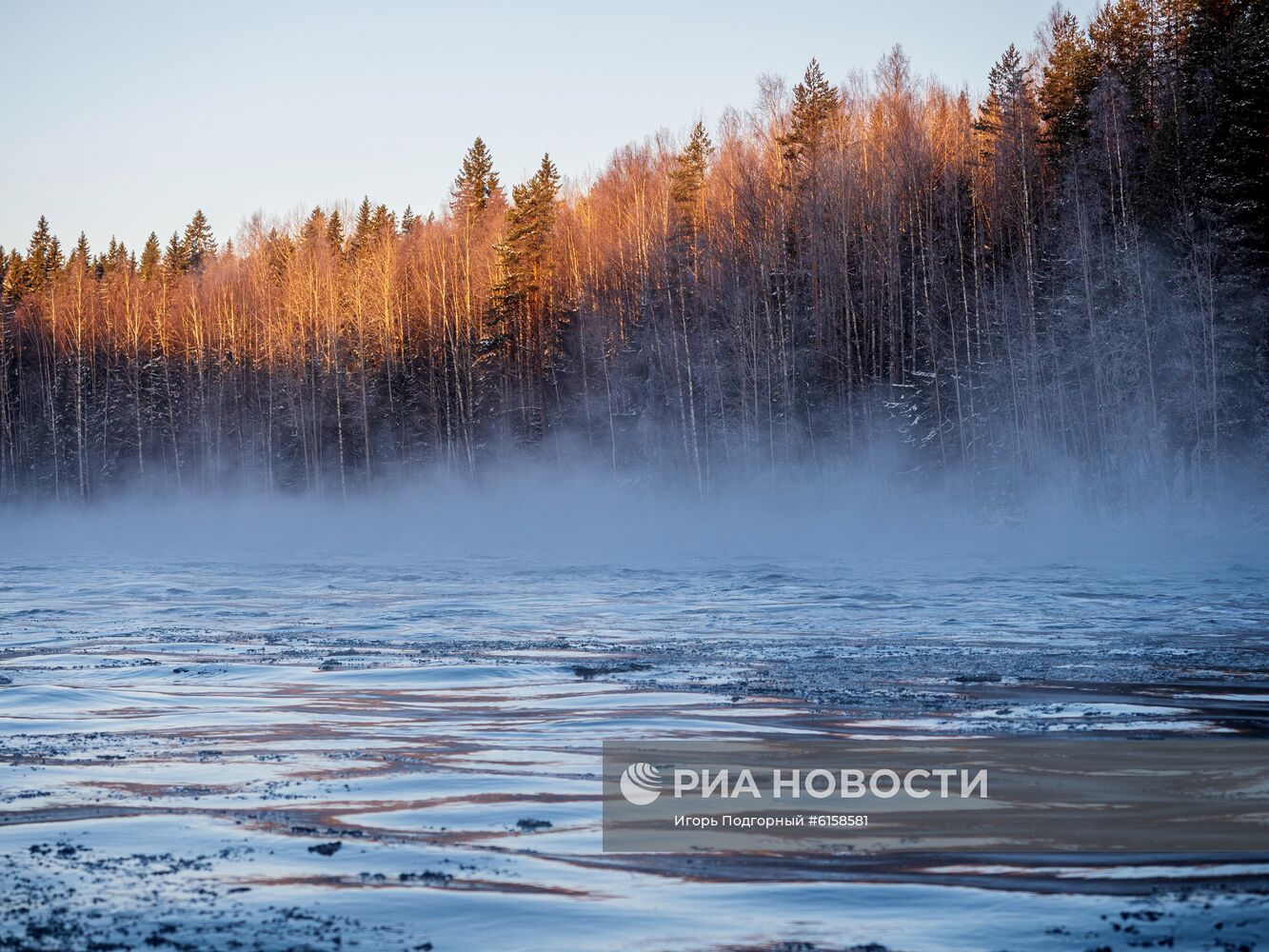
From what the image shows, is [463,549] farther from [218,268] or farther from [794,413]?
[218,268]

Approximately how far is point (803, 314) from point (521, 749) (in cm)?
3640

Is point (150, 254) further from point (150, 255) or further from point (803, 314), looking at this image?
point (803, 314)

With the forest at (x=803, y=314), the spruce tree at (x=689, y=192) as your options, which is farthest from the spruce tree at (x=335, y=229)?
the spruce tree at (x=689, y=192)

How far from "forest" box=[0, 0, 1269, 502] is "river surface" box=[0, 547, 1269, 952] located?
1877cm

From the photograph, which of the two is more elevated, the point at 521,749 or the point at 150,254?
the point at 150,254

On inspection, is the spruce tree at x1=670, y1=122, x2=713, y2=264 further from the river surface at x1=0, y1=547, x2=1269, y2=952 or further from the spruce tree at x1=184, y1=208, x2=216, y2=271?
the spruce tree at x1=184, y1=208, x2=216, y2=271

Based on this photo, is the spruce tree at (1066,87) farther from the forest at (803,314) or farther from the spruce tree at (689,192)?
the spruce tree at (689,192)

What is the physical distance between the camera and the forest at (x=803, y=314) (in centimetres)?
3012

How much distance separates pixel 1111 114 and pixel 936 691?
31340 mm

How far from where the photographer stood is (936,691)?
276 inches

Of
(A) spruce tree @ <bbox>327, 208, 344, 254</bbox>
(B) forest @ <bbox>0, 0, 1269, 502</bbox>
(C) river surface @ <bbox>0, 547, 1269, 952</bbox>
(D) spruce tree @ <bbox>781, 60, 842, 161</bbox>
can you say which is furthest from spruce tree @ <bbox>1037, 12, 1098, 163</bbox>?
(A) spruce tree @ <bbox>327, 208, 344, 254</bbox>

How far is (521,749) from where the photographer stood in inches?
205

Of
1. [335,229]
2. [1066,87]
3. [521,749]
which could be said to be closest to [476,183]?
[335,229]

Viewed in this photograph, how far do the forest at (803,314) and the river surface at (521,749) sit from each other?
1877cm
